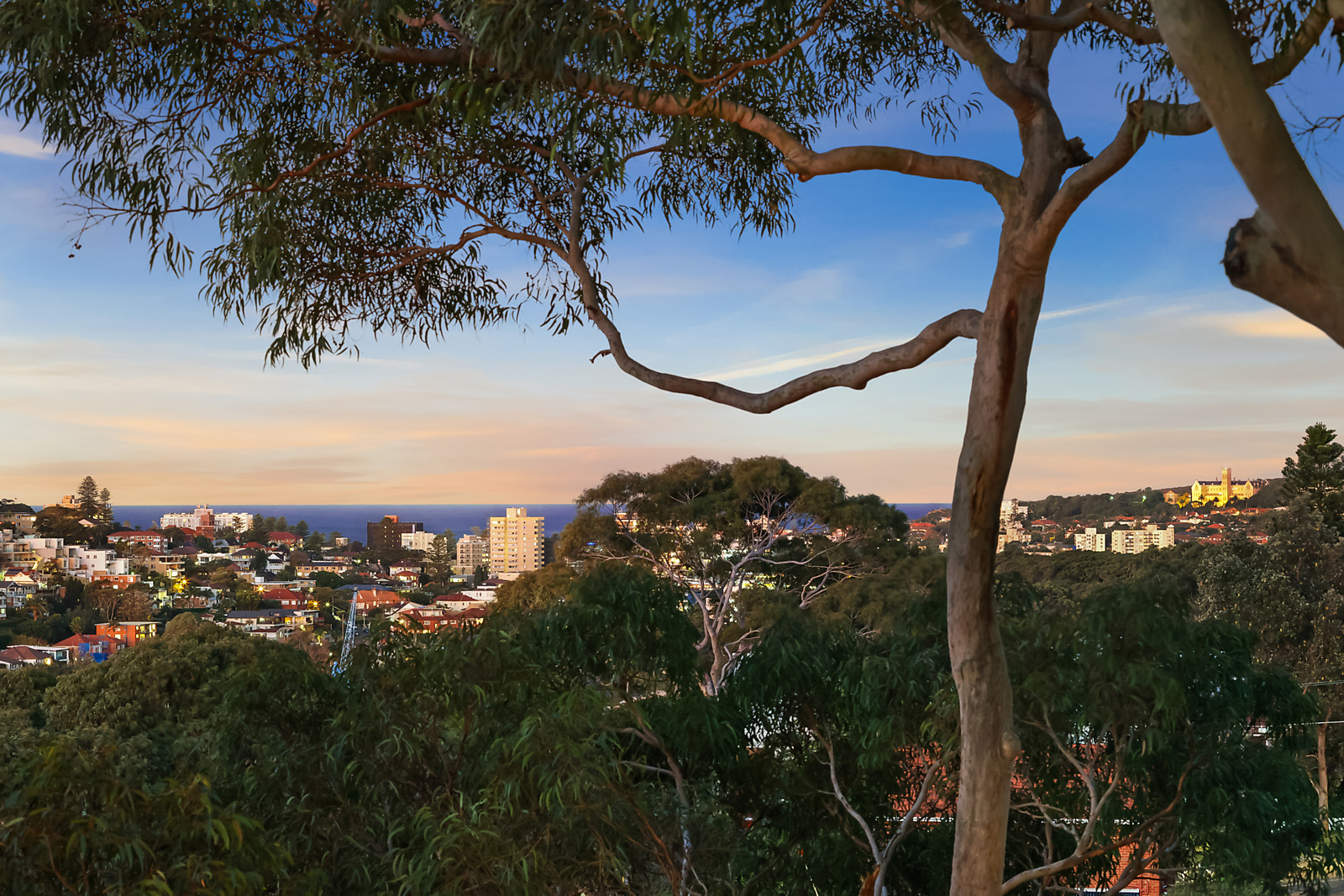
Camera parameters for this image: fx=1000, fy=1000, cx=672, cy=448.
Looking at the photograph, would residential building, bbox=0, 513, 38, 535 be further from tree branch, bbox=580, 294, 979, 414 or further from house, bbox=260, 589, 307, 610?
tree branch, bbox=580, 294, 979, 414

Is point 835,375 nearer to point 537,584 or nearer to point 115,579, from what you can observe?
point 537,584

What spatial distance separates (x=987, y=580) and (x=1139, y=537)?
60.7 ft

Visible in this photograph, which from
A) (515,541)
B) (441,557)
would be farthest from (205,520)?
(515,541)

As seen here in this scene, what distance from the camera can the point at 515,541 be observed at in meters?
20.2

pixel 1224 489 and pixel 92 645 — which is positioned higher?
pixel 1224 489

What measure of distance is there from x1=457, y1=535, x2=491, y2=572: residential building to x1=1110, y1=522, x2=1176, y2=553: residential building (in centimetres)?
1419

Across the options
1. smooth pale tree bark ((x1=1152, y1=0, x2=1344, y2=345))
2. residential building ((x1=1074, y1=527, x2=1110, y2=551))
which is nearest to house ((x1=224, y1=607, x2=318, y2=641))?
residential building ((x1=1074, y1=527, x2=1110, y2=551))

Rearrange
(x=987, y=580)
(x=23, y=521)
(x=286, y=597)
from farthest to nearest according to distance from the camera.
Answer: (x=23, y=521) → (x=286, y=597) → (x=987, y=580)

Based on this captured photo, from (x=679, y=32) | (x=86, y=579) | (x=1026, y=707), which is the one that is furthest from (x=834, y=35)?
(x=86, y=579)

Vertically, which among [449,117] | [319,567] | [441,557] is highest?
[449,117]

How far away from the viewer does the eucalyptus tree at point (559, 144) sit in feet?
8.20

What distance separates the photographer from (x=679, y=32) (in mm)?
2180

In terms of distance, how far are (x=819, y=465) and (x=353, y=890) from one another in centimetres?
1106

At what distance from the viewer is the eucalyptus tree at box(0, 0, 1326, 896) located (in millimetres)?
2500
